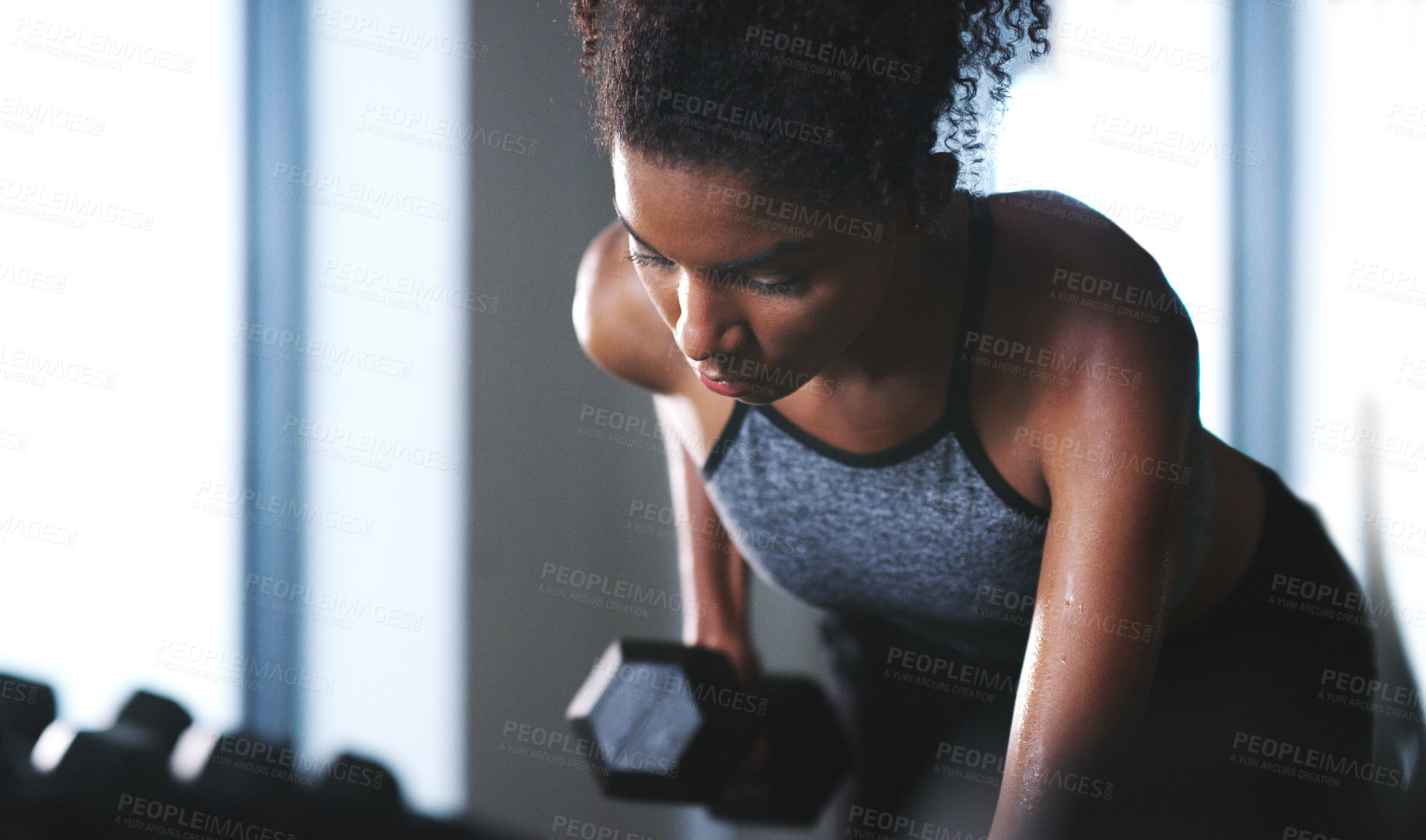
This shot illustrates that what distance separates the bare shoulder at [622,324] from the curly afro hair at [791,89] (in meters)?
0.27

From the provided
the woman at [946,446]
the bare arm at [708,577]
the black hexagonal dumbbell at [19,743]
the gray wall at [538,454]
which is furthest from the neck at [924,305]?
the gray wall at [538,454]

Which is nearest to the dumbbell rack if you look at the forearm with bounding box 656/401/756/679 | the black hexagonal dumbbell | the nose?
the black hexagonal dumbbell

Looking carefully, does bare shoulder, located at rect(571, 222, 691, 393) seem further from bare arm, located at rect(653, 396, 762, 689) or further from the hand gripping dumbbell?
the hand gripping dumbbell

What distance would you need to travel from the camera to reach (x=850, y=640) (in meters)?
0.89

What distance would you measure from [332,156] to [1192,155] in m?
1.09

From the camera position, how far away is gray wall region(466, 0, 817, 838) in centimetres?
128

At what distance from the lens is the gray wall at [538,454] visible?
1278 mm

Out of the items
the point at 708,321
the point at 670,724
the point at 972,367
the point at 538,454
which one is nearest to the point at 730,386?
the point at 708,321

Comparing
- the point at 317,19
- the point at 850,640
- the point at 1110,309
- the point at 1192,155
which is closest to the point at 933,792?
the point at 850,640

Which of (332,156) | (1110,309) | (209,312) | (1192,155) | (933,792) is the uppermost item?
(1192,155)

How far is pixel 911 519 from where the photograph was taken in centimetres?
64

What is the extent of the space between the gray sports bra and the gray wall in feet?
2.08

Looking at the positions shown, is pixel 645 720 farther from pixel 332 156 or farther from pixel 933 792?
pixel 332 156

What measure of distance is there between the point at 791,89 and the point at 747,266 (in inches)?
3.2
